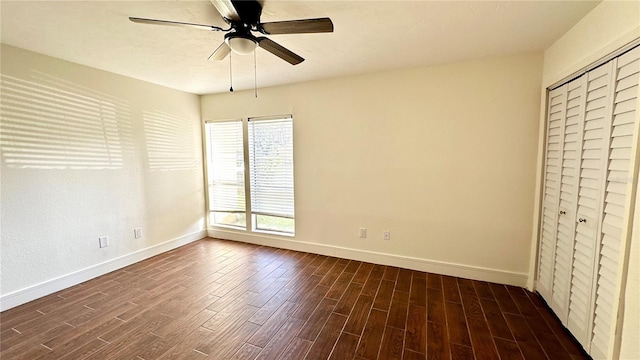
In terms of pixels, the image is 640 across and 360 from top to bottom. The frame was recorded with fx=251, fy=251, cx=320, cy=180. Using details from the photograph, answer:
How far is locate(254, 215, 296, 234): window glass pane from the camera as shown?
3869 mm

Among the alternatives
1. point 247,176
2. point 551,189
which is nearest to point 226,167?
point 247,176

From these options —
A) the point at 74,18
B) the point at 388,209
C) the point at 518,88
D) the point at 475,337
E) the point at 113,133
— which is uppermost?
the point at 74,18

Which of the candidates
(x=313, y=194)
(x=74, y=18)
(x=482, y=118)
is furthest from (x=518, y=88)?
(x=74, y=18)

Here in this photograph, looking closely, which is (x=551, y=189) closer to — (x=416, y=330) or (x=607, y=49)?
(x=607, y=49)

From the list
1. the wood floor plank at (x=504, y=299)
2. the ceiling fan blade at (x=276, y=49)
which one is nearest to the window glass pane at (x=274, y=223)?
the ceiling fan blade at (x=276, y=49)

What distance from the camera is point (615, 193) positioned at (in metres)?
1.51

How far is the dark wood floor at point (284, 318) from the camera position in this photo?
1808mm

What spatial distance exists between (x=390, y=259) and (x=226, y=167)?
9.62ft

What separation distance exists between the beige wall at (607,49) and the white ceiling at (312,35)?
10cm

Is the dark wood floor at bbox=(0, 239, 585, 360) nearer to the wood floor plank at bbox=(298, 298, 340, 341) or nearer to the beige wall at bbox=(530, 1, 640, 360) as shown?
the wood floor plank at bbox=(298, 298, 340, 341)

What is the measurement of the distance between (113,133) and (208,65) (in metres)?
1.50

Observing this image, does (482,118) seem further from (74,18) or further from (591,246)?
(74,18)

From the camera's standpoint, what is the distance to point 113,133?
3.07 metres

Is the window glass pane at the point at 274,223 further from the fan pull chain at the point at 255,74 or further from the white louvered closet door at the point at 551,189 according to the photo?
the white louvered closet door at the point at 551,189
